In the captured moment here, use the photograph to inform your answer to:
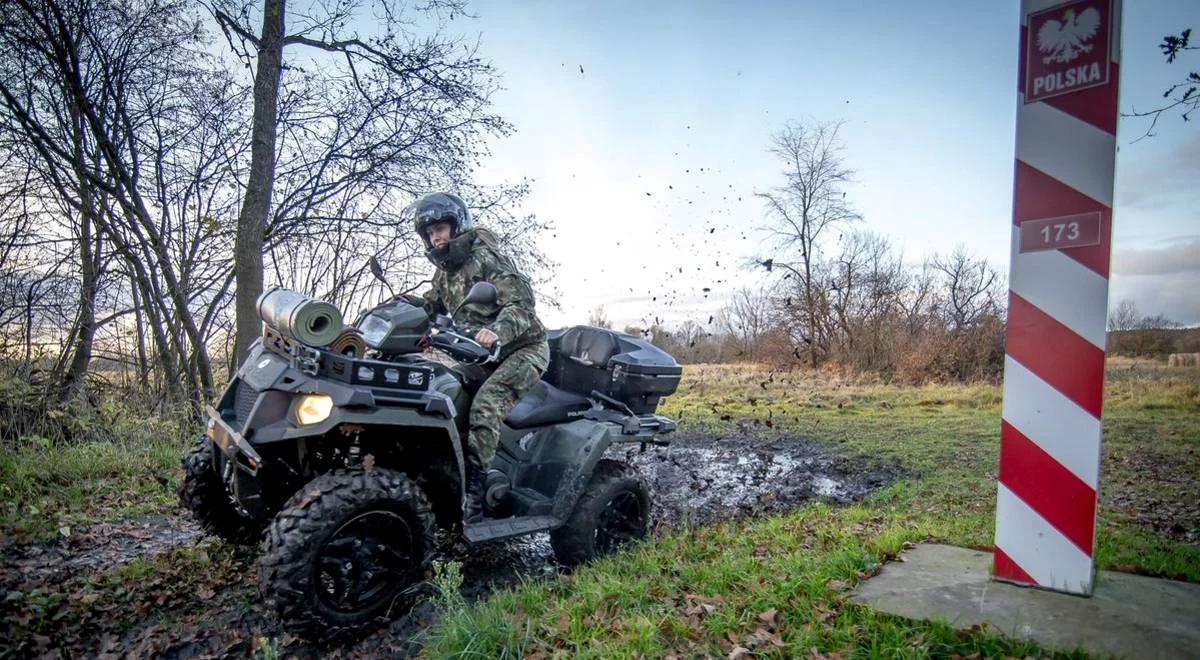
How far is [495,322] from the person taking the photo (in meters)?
3.98

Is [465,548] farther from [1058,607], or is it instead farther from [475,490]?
[1058,607]

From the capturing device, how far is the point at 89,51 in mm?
7531

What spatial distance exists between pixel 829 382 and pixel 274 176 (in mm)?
13458

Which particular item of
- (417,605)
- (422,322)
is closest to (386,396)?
(422,322)

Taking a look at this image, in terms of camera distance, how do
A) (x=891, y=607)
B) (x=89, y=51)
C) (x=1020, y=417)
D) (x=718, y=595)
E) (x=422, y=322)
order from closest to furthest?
(x=891, y=607), (x=1020, y=417), (x=718, y=595), (x=422, y=322), (x=89, y=51)

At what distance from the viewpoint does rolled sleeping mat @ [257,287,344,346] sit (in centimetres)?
298

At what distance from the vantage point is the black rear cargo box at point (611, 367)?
4.54 m

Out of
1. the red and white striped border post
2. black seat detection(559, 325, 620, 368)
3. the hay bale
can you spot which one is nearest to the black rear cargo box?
black seat detection(559, 325, 620, 368)

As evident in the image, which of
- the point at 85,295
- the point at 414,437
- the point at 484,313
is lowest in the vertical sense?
the point at 414,437

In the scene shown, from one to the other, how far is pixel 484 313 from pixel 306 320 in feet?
4.61

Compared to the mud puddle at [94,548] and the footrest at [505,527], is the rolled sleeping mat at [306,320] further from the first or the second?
the mud puddle at [94,548]

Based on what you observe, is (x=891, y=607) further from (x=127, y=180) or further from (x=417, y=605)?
(x=127, y=180)

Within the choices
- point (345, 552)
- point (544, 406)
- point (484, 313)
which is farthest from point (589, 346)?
point (345, 552)

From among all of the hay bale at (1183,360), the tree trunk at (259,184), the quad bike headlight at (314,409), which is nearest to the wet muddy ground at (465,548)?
the quad bike headlight at (314,409)
